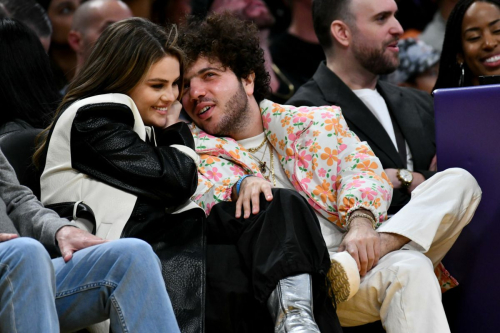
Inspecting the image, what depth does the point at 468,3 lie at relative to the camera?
3.20m

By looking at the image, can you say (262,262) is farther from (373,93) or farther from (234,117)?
(373,93)

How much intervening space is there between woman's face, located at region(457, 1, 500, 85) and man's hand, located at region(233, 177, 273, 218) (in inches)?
53.6

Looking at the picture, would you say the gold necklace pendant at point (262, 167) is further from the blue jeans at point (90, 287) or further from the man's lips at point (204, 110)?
the blue jeans at point (90, 287)

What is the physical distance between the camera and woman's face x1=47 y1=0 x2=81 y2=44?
3.96 m

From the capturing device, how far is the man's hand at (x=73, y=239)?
1.87 metres

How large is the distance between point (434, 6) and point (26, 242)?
3.51m

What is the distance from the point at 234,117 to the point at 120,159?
2.10 ft

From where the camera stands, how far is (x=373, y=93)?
3314mm

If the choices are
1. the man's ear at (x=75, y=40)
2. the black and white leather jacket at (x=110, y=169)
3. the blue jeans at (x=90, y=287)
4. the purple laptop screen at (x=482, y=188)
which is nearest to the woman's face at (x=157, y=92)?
the black and white leather jacket at (x=110, y=169)

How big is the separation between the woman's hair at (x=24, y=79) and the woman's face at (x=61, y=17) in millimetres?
1345

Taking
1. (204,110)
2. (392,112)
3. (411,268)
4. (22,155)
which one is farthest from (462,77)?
(22,155)

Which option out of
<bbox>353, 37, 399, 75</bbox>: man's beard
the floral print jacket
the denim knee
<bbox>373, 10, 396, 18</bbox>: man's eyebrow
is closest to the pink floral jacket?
the floral print jacket

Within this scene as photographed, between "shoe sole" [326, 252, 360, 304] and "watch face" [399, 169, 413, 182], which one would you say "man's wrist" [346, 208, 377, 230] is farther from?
"watch face" [399, 169, 413, 182]

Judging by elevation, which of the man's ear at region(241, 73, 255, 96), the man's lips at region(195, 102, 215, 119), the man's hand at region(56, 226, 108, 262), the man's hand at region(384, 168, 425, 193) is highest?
the man's ear at region(241, 73, 255, 96)
